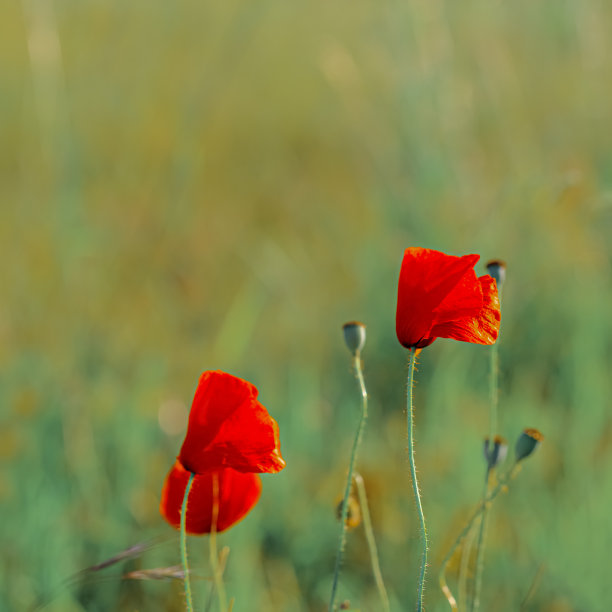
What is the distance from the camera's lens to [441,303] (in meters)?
0.64

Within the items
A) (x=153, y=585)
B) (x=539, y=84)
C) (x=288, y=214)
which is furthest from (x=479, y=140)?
(x=153, y=585)

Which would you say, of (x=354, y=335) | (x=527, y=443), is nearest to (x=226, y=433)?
(x=354, y=335)

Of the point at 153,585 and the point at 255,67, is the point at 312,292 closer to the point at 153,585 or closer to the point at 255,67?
the point at 153,585

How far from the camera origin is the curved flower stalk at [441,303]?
0.63 meters

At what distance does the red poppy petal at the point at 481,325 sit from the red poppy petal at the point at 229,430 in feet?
0.54

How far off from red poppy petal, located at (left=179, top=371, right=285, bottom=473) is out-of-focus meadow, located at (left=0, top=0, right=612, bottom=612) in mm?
228

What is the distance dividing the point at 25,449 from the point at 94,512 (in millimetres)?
227

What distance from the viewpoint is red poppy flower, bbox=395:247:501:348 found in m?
0.63

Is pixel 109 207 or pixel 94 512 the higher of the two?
pixel 109 207

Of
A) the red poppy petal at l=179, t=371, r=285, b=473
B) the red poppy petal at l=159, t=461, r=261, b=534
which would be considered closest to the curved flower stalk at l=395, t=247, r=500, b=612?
the red poppy petal at l=179, t=371, r=285, b=473

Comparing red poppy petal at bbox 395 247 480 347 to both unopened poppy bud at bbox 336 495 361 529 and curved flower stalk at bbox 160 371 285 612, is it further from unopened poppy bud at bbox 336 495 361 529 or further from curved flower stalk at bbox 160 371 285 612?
unopened poppy bud at bbox 336 495 361 529

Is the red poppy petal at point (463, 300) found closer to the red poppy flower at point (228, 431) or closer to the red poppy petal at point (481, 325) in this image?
the red poppy petal at point (481, 325)

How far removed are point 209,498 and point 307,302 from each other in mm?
1766

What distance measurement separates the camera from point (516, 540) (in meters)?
1.40
